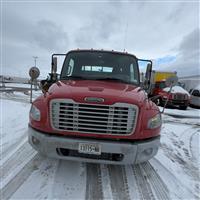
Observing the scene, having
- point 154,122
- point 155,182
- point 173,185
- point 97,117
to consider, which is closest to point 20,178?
point 97,117

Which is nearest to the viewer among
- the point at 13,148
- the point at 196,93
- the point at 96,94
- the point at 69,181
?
the point at 96,94

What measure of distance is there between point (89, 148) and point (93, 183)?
685mm

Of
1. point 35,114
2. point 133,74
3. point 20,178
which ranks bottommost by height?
point 20,178

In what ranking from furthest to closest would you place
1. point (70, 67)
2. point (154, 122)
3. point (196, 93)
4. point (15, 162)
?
1. point (196, 93)
2. point (70, 67)
3. point (15, 162)
4. point (154, 122)

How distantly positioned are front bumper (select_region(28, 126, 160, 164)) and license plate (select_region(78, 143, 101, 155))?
5 cm

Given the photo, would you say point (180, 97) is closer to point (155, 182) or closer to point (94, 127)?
point (155, 182)

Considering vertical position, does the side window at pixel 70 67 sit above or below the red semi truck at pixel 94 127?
above

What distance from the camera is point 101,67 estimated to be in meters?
5.04

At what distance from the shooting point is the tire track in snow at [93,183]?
10.8 ft

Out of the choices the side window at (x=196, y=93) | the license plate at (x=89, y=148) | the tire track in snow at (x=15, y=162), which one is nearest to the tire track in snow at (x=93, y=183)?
the license plate at (x=89, y=148)

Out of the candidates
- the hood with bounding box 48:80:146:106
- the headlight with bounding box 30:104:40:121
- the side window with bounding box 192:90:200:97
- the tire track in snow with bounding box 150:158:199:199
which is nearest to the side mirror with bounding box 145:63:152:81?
the hood with bounding box 48:80:146:106

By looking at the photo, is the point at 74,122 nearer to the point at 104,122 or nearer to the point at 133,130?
the point at 104,122

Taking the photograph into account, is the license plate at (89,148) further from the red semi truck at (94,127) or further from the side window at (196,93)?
the side window at (196,93)

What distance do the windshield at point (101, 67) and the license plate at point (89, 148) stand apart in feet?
5.87
